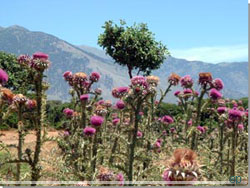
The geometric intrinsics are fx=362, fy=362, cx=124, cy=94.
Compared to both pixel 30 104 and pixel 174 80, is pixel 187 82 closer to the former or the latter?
pixel 174 80

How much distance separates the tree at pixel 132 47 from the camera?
76.7 ft

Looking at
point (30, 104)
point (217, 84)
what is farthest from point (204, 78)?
point (30, 104)

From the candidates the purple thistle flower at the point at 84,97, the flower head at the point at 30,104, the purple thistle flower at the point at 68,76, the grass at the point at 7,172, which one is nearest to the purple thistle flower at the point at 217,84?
the purple thistle flower at the point at 84,97

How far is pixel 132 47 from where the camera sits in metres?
23.2

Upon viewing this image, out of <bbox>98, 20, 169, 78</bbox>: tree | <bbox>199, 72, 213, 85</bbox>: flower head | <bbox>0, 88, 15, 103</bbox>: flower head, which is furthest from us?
<bbox>98, 20, 169, 78</bbox>: tree

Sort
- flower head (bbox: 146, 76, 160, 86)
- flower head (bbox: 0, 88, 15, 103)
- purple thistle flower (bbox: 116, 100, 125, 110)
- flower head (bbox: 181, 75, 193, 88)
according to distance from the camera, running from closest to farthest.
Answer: flower head (bbox: 0, 88, 15, 103) < flower head (bbox: 146, 76, 160, 86) < purple thistle flower (bbox: 116, 100, 125, 110) < flower head (bbox: 181, 75, 193, 88)

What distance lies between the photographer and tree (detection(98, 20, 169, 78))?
921 inches

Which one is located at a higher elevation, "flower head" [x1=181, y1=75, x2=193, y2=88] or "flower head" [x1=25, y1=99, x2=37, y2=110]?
"flower head" [x1=181, y1=75, x2=193, y2=88]

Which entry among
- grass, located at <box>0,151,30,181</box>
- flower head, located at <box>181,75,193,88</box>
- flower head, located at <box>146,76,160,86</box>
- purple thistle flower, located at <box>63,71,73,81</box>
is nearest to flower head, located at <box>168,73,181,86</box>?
flower head, located at <box>181,75,193,88</box>

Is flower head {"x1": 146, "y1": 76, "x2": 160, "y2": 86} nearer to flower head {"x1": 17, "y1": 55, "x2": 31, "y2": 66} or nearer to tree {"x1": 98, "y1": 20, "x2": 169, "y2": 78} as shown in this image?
flower head {"x1": 17, "y1": 55, "x2": 31, "y2": 66}


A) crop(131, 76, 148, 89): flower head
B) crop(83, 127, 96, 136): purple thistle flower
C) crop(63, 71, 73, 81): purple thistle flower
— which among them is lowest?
crop(83, 127, 96, 136): purple thistle flower

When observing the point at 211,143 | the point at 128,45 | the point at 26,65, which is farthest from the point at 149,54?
the point at 26,65

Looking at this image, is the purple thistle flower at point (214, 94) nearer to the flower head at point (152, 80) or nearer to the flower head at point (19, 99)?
the flower head at point (152, 80)

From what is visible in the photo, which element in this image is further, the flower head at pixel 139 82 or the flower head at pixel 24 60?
the flower head at pixel 139 82
